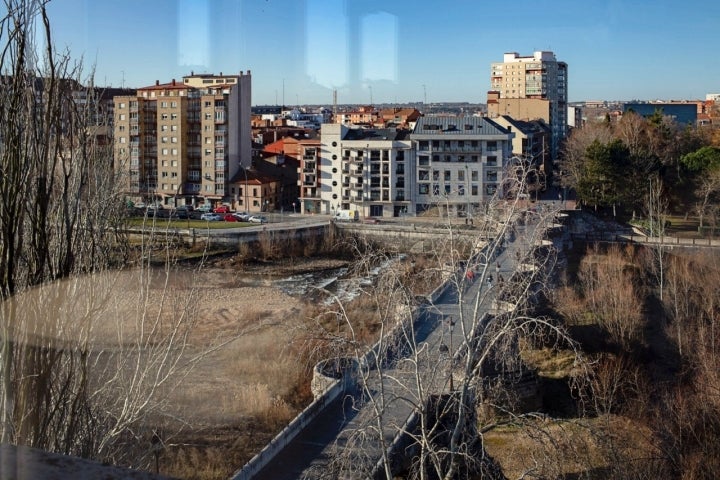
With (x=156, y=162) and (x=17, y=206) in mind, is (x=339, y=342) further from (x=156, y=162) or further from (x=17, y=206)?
(x=156, y=162)

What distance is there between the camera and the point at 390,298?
7.77 ft

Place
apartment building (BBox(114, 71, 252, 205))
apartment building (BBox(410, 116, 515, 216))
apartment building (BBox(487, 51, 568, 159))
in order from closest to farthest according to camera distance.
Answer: apartment building (BBox(410, 116, 515, 216))
apartment building (BBox(114, 71, 252, 205))
apartment building (BBox(487, 51, 568, 159))

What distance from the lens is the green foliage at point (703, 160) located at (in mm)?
9602

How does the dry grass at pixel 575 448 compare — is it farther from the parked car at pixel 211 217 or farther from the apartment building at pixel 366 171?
the parked car at pixel 211 217

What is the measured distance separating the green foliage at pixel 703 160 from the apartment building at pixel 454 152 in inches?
86.4

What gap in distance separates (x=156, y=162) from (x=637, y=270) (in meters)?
7.06

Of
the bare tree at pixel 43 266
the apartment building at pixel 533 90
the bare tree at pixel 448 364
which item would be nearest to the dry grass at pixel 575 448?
the bare tree at pixel 448 364

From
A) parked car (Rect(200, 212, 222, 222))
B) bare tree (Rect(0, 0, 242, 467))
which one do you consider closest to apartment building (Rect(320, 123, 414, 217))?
parked car (Rect(200, 212, 222, 222))

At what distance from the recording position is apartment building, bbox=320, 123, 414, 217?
35.6 feet

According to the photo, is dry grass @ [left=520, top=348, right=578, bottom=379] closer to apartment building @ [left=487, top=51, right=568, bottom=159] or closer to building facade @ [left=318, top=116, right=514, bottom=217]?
building facade @ [left=318, top=116, right=514, bottom=217]

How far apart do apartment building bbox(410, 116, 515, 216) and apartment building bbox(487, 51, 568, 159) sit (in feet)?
14.1

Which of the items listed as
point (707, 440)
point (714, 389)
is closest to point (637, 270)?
point (714, 389)

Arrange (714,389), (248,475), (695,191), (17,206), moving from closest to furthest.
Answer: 1. (17,206)
2. (248,475)
3. (714,389)
4. (695,191)

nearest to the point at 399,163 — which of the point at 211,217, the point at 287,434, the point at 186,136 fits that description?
the point at 211,217
